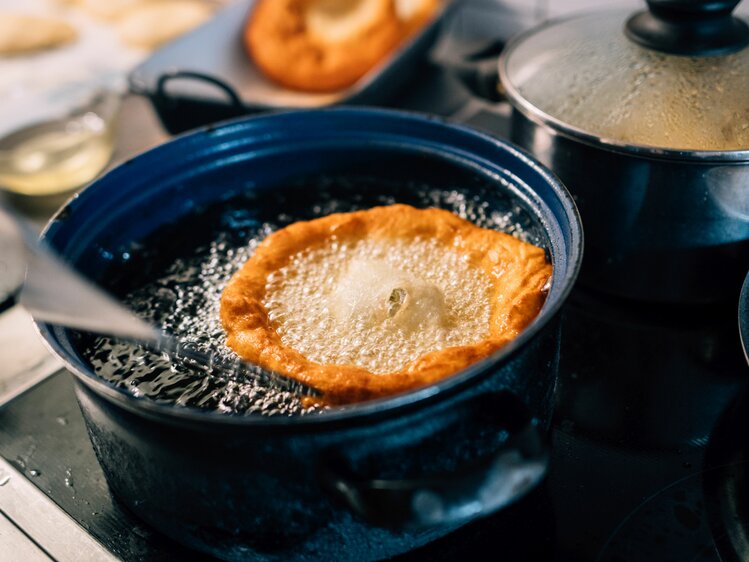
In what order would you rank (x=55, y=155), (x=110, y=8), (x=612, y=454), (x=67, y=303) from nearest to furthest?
1. (x=67, y=303)
2. (x=612, y=454)
3. (x=55, y=155)
4. (x=110, y=8)

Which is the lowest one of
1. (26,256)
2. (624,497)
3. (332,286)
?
(624,497)

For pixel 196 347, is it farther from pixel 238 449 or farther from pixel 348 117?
pixel 348 117

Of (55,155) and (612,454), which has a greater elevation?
(55,155)

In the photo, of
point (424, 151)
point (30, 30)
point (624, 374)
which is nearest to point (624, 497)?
point (624, 374)

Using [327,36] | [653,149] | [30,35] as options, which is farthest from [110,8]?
[653,149]

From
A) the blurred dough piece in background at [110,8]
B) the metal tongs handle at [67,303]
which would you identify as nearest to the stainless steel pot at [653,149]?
the metal tongs handle at [67,303]

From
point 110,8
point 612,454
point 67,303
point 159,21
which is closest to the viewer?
point 67,303

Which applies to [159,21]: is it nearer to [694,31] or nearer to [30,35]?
[30,35]
